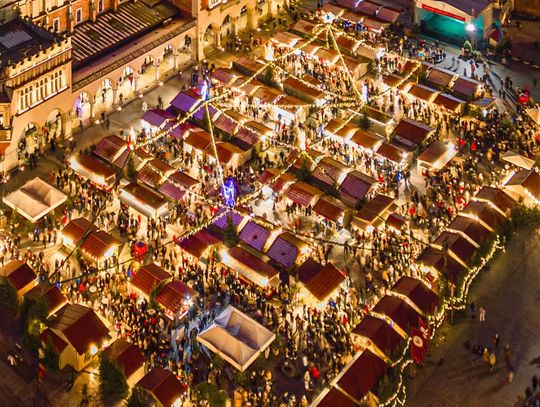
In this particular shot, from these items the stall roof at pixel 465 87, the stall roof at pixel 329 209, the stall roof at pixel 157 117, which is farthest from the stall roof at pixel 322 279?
the stall roof at pixel 465 87

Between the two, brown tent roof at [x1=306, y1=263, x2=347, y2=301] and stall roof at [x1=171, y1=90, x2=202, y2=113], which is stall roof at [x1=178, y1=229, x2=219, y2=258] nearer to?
brown tent roof at [x1=306, y1=263, x2=347, y2=301]

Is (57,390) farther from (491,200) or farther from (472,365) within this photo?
(491,200)

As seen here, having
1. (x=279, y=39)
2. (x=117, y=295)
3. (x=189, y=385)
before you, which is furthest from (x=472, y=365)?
(x=279, y=39)

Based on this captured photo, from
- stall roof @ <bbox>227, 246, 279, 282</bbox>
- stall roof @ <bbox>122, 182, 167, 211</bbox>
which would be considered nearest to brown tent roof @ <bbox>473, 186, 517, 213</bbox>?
stall roof @ <bbox>227, 246, 279, 282</bbox>

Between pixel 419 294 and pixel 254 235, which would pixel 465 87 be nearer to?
pixel 254 235

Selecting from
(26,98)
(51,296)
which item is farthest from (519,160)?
(26,98)

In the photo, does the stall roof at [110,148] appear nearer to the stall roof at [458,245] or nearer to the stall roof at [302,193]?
the stall roof at [302,193]
